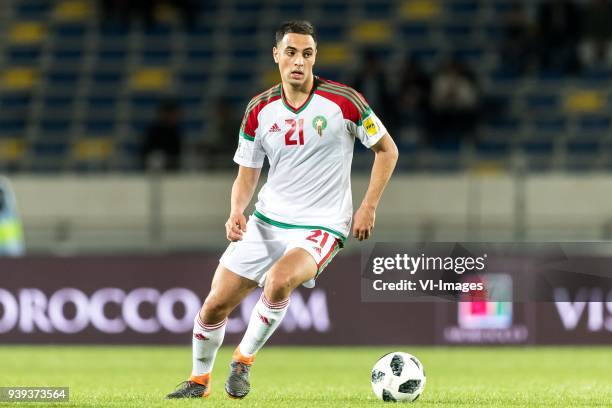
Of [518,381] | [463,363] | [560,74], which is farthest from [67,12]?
[518,381]

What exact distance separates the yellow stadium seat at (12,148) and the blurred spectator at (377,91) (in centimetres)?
Answer: 462

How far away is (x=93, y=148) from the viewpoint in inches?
698

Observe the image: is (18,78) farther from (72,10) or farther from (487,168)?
(487,168)

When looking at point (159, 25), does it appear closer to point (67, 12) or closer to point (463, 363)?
point (67, 12)

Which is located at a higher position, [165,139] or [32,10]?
[32,10]

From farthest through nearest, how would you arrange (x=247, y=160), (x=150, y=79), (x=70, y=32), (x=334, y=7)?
(x=70, y=32) < (x=334, y=7) < (x=150, y=79) < (x=247, y=160)

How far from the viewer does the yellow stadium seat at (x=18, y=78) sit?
1884cm

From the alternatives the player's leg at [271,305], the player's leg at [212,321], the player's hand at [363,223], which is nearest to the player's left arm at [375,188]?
the player's hand at [363,223]

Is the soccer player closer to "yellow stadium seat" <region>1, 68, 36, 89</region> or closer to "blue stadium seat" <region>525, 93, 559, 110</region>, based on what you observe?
"blue stadium seat" <region>525, 93, 559, 110</region>

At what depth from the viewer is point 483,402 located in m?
7.84

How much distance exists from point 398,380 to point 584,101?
34.5 ft

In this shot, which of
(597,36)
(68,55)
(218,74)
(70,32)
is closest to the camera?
(597,36)

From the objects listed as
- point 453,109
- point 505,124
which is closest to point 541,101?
point 505,124

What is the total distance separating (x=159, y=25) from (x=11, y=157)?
3.25 metres
